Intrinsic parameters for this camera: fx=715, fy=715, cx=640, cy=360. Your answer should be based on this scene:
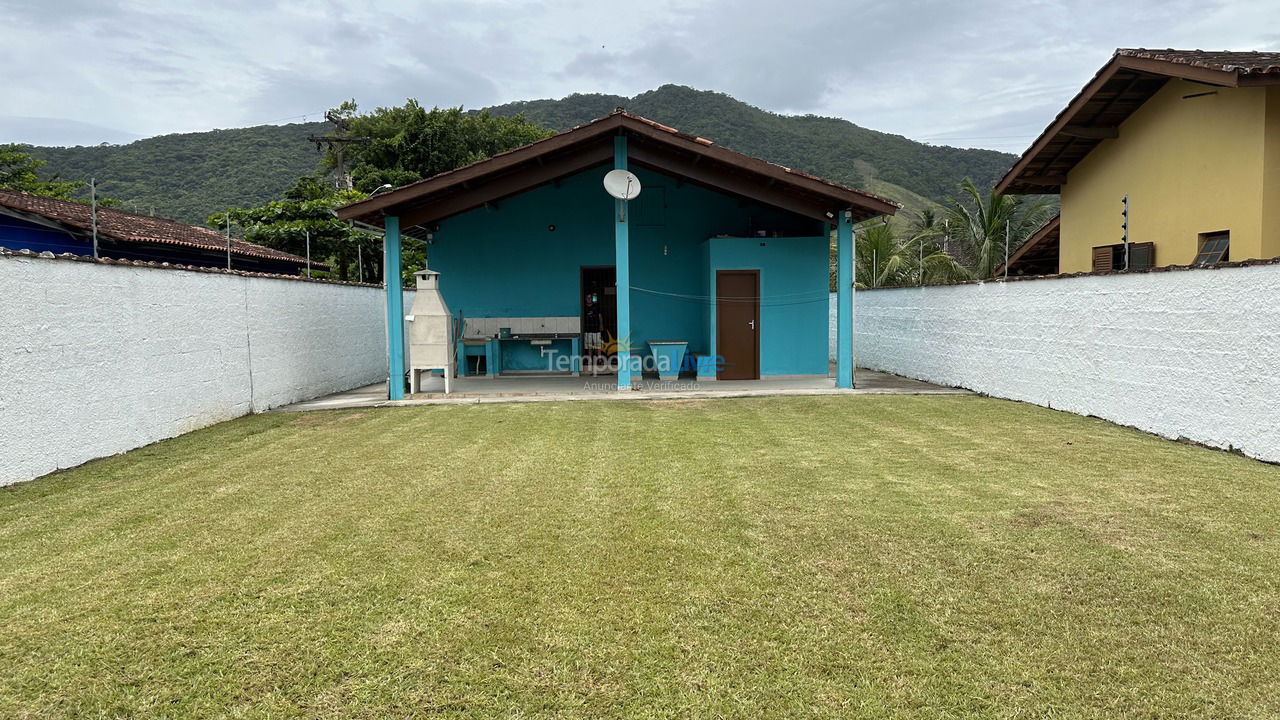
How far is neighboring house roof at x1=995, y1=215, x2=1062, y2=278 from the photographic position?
13.8 metres

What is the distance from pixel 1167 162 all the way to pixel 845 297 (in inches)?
178

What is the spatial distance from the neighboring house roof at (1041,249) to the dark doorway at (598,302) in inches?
329

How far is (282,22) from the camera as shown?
755 inches

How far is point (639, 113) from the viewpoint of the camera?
4203 centimetres

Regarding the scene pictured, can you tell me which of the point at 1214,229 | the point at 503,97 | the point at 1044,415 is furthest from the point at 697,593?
the point at 503,97

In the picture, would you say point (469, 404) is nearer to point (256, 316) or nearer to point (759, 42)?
point (256, 316)

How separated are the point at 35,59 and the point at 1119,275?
64.3ft

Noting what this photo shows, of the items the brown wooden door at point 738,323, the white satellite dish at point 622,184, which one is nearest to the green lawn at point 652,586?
the white satellite dish at point 622,184

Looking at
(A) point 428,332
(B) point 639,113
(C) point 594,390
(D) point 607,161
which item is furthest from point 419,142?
(C) point 594,390

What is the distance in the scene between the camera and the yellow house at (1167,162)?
26.3 ft

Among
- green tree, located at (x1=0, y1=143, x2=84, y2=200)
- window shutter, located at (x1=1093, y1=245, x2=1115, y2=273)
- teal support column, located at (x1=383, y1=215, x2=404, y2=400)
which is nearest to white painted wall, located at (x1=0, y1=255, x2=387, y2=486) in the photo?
teal support column, located at (x1=383, y1=215, x2=404, y2=400)

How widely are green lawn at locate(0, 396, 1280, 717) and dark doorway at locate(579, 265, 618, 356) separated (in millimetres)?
7808

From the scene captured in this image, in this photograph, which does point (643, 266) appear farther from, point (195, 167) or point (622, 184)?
point (195, 167)

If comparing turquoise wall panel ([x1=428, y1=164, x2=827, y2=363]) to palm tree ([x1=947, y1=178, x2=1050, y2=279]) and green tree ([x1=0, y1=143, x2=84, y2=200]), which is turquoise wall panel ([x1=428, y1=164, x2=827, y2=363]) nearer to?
palm tree ([x1=947, y1=178, x2=1050, y2=279])
